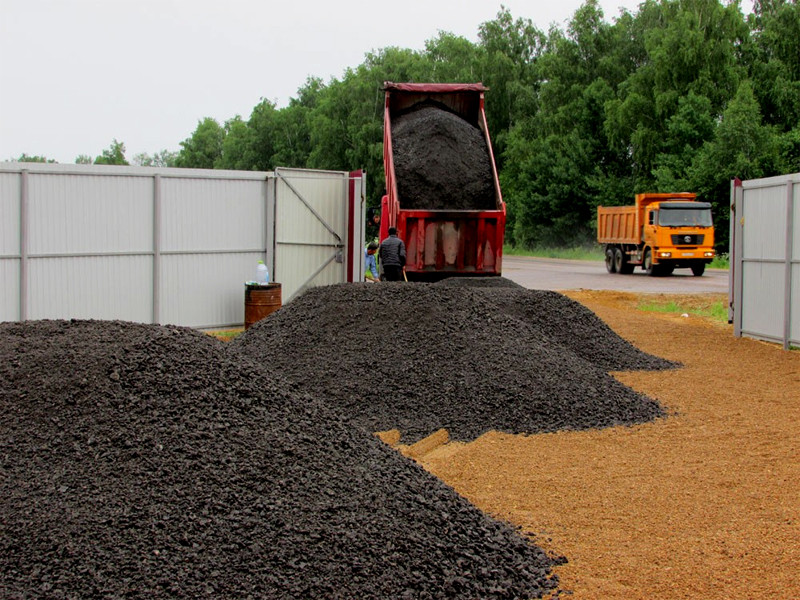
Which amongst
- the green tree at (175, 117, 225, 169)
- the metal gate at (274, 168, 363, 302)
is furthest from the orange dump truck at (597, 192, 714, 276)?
the green tree at (175, 117, 225, 169)

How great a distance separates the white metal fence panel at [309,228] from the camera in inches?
653

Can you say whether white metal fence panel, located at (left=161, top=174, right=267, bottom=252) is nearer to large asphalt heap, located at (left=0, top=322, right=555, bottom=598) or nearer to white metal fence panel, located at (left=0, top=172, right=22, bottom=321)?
white metal fence panel, located at (left=0, top=172, right=22, bottom=321)

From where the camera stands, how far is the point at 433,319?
439 inches

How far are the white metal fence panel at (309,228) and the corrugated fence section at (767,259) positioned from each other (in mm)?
6950

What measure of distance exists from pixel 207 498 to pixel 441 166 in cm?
1429

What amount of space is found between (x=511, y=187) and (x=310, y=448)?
51681 mm

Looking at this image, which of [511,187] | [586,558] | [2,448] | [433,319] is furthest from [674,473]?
[511,187]

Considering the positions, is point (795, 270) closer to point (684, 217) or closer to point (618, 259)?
point (684, 217)

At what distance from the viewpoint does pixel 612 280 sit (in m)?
29.5

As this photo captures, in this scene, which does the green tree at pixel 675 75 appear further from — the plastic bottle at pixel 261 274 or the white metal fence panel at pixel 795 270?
the plastic bottle at pixel 261 274

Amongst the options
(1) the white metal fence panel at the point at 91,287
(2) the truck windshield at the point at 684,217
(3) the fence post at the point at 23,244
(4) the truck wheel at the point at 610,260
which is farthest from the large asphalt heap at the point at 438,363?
(4) the truck wheel at the point at 610,260

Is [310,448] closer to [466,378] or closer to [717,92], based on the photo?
[466,378]

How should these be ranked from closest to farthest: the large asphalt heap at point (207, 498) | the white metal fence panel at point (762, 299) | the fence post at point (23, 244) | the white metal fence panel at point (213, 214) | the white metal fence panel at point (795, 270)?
the large asphalt heap at point (207, 498)
the fence post at point (23, 244)
the white metal fence panel at point (795, 270)
the white metal fence panel at point (762, 299)
the white metal fence panel at point (213, 214)

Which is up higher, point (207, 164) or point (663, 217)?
point (207, 164)
